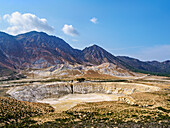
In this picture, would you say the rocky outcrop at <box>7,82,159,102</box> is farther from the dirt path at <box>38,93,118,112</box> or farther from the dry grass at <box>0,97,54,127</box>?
the dry grass at <box>0,97,54,127</box>

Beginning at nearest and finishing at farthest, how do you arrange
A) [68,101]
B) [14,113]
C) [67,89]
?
[14,113], [68,101], [67,89]

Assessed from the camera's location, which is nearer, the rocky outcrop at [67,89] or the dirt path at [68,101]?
the dirt path at [68,101]

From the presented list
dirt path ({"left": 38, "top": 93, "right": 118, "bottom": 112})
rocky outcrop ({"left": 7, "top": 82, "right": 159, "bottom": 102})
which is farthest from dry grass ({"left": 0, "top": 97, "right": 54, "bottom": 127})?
rocky outcrop ({"left": 7, "top": 82, "right": 159, "bottom": 102})

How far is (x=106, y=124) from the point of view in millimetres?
19062

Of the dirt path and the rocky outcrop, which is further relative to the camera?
the rocky outcrop

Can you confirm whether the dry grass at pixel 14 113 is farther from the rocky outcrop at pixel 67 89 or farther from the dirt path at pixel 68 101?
the rocky outcrop at pixel 67 89

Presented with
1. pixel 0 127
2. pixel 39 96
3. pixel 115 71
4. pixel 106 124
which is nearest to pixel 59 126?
pixel 106 124

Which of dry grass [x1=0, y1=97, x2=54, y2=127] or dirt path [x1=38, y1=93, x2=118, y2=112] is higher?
dry grass [x1=0, y1=97, x2=54, y2=127]

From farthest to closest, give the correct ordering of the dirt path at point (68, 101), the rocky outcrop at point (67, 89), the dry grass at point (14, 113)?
the rocky outcrop at point (67, 89) < the dirt path at point (68, 101) < the dry grass at point (14, 113)

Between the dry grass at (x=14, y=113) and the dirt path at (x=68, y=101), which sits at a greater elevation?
the dry grass at (x=14, y=113)

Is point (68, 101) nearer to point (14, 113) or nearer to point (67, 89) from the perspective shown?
point (67, 89)

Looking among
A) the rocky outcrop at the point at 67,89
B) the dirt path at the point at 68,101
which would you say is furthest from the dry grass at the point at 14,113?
the rocky outcrop at the point at 67,89

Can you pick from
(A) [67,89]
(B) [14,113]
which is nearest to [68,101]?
(A) [67,89]

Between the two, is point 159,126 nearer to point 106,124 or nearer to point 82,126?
point 106,124
